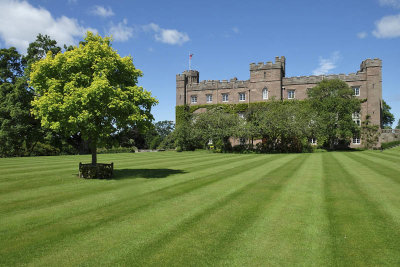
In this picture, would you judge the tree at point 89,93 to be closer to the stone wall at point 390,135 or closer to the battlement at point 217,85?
the battlement at point 217,85

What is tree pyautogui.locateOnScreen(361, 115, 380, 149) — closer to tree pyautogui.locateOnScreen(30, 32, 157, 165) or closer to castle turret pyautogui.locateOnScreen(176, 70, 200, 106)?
castle turret pyautogui.locateOnScreen(176, 70, 200, 106)

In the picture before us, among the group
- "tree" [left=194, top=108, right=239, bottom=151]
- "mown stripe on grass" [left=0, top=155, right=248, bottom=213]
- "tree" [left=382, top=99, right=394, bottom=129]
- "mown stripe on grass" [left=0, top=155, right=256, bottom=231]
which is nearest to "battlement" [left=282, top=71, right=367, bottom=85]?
"tree" [left=194, top=108, right=239, bottom=151]

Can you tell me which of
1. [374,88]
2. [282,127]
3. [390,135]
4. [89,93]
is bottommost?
[390,135]

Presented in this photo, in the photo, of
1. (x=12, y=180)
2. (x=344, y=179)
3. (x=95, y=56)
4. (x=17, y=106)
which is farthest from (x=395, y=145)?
(x=17, y=106)

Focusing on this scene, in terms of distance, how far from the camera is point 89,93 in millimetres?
12266

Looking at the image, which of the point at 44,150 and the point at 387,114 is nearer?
the point at 44,150

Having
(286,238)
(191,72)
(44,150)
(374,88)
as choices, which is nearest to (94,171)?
(286,238)

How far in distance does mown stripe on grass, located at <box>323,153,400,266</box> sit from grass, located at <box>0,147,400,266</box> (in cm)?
2

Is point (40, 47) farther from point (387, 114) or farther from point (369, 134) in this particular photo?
point (387, 114)

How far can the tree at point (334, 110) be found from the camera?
40406 millimetres

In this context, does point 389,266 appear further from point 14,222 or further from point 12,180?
point 12,180

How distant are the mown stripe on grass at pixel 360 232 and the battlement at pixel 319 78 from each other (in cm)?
4454

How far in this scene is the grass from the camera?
16.5 ft

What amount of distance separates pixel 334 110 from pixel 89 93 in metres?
38.8
